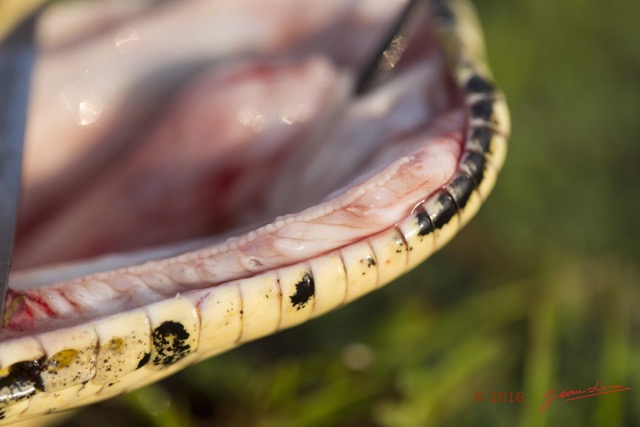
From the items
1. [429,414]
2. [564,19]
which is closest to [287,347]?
[429,414]

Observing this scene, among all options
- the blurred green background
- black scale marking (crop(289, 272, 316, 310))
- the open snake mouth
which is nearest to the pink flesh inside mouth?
the open snake mouth

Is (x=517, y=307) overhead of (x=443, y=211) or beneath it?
beneath

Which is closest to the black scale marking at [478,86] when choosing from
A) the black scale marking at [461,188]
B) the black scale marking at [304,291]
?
the black scale marking at [461,188]

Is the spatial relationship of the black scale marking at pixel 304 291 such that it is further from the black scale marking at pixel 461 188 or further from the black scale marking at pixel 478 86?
the black scale marking at pixel 478 86

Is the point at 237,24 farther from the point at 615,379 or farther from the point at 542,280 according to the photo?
the point at 615,379

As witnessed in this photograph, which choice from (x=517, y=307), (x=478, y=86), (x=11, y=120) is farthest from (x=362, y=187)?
(x=517, y=307)

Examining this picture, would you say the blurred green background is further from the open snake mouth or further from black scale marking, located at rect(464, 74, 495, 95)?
black scale marking, located at rect(464, 74, 495, 95)

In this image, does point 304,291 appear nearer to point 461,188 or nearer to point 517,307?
point 461,188
